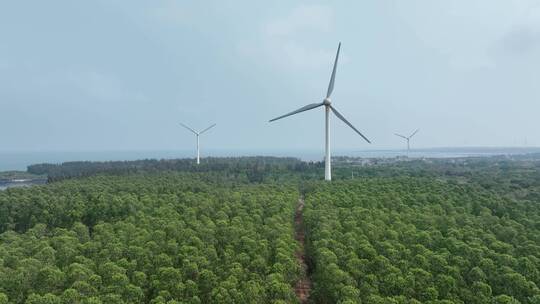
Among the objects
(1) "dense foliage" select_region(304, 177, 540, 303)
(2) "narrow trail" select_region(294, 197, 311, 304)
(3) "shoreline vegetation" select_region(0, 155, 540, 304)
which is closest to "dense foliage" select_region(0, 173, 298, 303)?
(3) "shoreline vegetation" select_region(0, 155, 540, 304)

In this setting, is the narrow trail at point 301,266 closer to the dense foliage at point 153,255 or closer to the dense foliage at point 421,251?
the dense foliage at point 421,251

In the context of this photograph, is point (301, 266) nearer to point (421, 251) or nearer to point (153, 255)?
point (421, 251)

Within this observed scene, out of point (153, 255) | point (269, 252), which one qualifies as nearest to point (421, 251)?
point (269, 252)

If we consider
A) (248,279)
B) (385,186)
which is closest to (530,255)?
(248,279)

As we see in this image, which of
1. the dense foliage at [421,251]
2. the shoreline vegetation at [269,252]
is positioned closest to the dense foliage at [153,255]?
the shoreline vegetation at [269,252]

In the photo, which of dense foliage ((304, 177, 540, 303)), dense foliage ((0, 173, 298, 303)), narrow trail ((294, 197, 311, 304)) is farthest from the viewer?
narrow trail ((294, 197, 311, 304))

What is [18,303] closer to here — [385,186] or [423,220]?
[423,220]

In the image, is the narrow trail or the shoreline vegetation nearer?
the shoreline vegetation

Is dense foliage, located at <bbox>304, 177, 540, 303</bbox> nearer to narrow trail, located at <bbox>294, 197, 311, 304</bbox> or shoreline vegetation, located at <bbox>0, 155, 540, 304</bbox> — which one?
shoreline vegetation, located at <bbox>0, 155, 540, 304</bbox>
